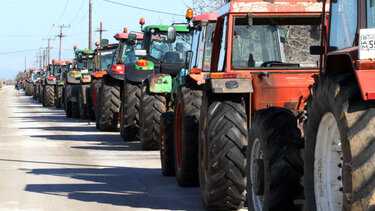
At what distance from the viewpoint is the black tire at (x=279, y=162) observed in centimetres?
601

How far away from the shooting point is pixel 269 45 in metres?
8.42

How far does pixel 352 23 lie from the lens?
5.09 m

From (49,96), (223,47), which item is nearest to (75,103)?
(49,96)

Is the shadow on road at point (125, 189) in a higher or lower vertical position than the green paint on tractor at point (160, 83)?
lower

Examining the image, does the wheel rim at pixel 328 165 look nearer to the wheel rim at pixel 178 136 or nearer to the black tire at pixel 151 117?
the wheel rim at pixel 178 136

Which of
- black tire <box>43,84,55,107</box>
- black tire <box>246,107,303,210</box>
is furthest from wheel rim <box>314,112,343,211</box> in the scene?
black tire <box>43,84,55,107</box>

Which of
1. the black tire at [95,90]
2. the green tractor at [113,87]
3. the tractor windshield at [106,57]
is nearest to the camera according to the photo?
the green tractor at [113,87]

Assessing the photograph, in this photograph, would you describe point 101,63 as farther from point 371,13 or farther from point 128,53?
point 371,13

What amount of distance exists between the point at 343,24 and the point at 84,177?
613cm

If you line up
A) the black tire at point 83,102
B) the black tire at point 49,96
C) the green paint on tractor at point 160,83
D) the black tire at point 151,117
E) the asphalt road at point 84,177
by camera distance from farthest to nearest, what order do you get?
1. the black tire at point 49,96
2. the black tire at point 83,102
3. the black tire at point 151,117
4. the green paint on tractor at point 160,83
5. the asphalt road at point 84,177

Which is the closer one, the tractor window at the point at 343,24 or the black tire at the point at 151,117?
the tractor window at the point at 343,24

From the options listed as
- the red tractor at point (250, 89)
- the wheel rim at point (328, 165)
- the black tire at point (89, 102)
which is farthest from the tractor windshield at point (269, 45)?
the black tire at point (89, 102)

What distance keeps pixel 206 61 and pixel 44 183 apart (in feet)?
9.34

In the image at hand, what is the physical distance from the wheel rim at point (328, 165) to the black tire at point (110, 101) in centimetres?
1356
